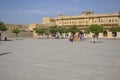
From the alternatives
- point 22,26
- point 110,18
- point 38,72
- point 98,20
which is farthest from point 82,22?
point 38,72

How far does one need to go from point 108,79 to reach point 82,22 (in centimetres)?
7961

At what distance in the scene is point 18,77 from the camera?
710 centimetres

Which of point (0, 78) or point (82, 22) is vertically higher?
point (82, 22)

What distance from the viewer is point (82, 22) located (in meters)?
85.5

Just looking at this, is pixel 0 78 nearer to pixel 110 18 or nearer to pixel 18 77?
pixel 18 77

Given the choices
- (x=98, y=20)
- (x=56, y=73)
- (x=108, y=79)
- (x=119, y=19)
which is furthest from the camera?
(x=98, y=20)

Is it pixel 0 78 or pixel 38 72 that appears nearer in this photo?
pixel 0 78

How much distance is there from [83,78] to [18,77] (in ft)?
7.38

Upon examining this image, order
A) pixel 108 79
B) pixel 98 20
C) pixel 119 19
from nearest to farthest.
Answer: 1. pixel 108 79
2. pixel 119 19
3. pixel 98 20

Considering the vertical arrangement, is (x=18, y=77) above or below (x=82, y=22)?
below

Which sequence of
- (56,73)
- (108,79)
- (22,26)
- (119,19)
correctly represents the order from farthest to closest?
(22,26) < (119,19) < (56,73) < (108,79)

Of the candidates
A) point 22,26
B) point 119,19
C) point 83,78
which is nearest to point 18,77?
point 83,78

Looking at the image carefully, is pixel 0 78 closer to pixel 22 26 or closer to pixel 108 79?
pixel 108 79

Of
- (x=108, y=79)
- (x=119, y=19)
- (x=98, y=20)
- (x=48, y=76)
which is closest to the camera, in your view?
(x=108, y=79)
